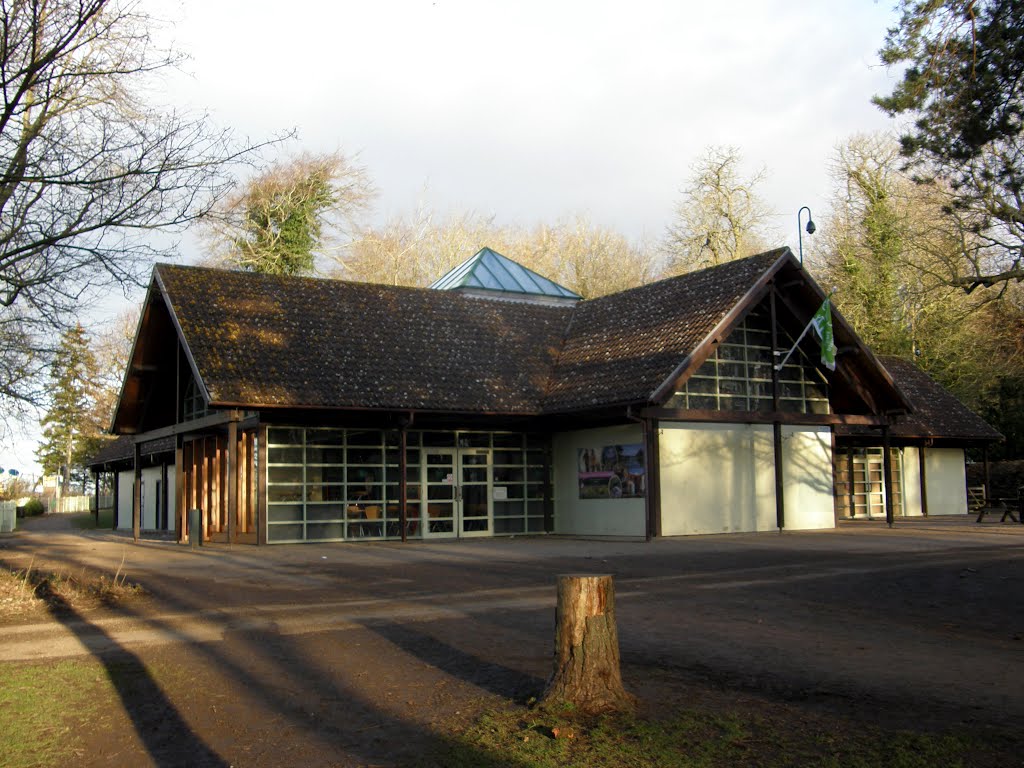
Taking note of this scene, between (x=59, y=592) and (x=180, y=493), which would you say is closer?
(x=59, y=592)

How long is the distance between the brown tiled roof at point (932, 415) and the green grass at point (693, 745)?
82.2 ft

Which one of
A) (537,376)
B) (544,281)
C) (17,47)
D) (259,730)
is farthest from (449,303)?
(259,730)

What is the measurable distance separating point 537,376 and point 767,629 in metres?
15.7

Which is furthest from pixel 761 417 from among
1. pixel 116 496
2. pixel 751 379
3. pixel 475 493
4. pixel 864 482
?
pixel 116 496

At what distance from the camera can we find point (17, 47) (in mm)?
13133

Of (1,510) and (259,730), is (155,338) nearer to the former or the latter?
(1,510)

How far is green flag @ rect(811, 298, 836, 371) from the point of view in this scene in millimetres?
23531

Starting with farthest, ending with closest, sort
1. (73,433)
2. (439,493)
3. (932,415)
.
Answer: (73,433) < (932,415) < (439,493)

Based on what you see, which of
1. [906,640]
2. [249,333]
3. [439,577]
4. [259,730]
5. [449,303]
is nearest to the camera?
[259,730]

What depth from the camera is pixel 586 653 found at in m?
7.14

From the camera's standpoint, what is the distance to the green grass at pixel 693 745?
5918mm

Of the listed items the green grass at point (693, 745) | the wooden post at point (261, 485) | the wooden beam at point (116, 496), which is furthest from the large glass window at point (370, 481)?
the wooden beam at point (116, 496)

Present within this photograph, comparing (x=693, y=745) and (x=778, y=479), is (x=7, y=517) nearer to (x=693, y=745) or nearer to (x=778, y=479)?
(x=778, y=479)

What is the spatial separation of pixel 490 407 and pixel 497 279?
13.0 meters
